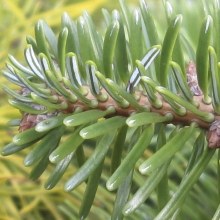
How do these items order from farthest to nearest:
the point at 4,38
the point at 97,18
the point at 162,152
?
1. the point at 97,18
2. the point at 4,38
3. the point at 162,152

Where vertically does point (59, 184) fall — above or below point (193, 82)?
below

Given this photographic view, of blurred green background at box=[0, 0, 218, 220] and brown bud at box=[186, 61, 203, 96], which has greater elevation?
brown bud at box=[186, 61, 203, 96]

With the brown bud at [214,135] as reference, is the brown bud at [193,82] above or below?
above

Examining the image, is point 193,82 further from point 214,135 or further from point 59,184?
point 59,184

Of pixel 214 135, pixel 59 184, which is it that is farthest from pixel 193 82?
pixel 59 184

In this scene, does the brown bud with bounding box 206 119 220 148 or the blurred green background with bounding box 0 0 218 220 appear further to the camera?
the blurred green background with bounding box 0 0 218 220

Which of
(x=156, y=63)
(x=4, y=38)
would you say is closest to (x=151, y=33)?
(x=156, y=63)

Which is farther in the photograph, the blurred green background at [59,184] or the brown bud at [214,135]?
the blurred green background at [59,184]

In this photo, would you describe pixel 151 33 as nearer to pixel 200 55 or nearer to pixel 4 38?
pixel 200 55
